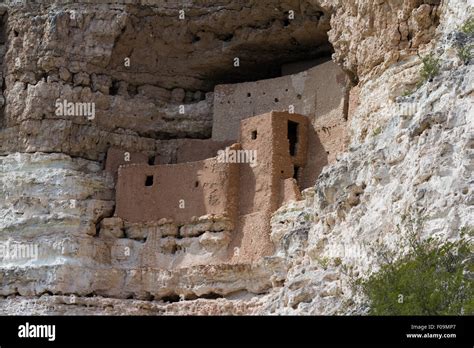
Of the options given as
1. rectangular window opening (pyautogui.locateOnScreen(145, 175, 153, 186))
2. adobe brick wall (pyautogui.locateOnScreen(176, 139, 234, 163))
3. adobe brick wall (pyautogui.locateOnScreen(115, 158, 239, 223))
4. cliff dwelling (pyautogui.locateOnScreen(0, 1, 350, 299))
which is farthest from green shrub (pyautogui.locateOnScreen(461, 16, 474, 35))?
rectangular window opening (pyautogui.locateOnScreen(145, 175, 153, 186))

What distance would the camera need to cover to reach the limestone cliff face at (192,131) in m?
15.6

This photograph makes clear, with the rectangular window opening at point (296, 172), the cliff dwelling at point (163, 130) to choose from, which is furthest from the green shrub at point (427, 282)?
the rectangular window opening at point (296, 172)

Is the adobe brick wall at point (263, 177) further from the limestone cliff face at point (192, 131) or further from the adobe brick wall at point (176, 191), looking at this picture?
the limestone cliff face at point (192, 131)

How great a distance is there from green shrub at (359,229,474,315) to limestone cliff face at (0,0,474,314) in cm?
98

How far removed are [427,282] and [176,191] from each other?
1194cm

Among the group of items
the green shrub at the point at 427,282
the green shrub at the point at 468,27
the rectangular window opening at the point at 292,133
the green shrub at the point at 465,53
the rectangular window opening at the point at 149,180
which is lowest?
the green shrub at the point at 427,282

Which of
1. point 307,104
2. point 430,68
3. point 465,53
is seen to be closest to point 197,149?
point 307,104

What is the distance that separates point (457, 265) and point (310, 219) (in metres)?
6.53

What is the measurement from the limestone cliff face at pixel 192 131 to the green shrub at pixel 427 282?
98 centimetres

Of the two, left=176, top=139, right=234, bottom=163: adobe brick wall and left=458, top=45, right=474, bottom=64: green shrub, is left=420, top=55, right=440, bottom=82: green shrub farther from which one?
left=176, top=139, right=234, bottom=163: adobe brick wall

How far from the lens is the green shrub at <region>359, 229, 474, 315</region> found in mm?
12539

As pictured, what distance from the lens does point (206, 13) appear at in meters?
25.9

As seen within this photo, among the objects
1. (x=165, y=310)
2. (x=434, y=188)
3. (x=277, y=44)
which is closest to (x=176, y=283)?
(x=165, y=310)
